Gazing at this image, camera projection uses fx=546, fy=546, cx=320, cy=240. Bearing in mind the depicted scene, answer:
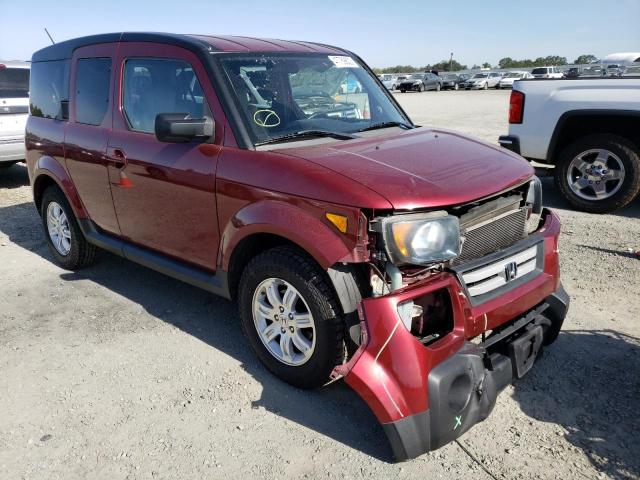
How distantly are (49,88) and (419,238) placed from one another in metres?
4.01

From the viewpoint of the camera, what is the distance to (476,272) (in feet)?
8.87

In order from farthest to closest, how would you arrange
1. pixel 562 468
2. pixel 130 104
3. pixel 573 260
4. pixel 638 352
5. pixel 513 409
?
pixel 573 260, pixel 130 104, pixel 638 352, pixel 513 409, pixel 562 468

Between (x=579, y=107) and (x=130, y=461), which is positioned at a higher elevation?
(x=579, y=107)

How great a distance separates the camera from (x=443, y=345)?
99.2 inches

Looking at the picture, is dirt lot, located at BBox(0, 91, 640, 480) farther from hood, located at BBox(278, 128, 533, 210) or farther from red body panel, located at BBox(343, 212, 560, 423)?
hood, located at BBox(278, 128, 533, 210)

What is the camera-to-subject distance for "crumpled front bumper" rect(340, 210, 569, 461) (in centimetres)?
244

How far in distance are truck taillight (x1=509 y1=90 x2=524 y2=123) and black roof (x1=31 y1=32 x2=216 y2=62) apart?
4.43m

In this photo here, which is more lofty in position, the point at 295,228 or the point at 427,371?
the point at 295,228

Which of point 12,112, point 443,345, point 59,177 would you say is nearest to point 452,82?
point 12,112

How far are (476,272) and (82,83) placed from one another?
11.5ft

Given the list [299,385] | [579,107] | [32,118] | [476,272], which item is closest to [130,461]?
[299,385]

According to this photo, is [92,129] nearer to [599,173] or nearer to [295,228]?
[295,228]

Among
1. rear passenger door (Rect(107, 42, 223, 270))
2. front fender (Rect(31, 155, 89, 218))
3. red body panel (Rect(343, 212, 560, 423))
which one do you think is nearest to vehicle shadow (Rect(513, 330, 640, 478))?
red body panel (Rect(343, 212, 560, 423))

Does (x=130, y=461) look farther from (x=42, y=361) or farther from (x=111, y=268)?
→ (x=111, y=268)
